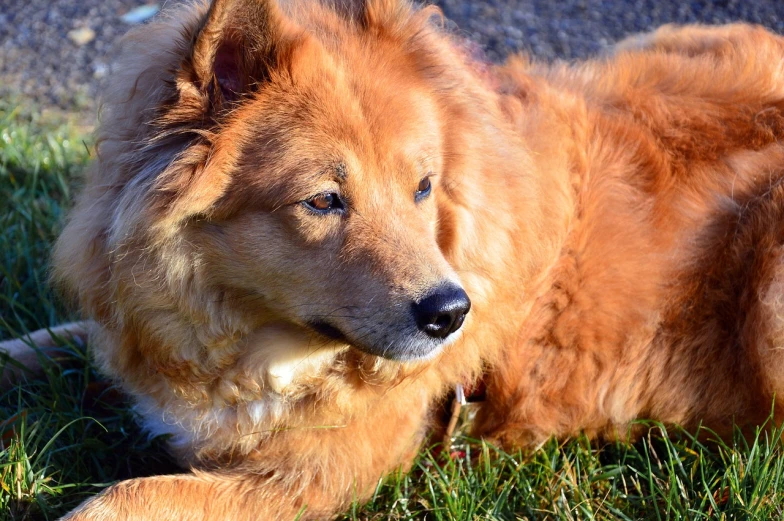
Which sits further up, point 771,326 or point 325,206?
point 325,206

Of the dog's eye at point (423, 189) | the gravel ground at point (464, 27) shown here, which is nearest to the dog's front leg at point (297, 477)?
the dog's eye at point (423, 189)

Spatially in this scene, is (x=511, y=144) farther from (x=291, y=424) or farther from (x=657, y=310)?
(x=291, y=424)

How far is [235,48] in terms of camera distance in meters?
2.18

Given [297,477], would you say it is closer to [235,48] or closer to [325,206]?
[325,206]

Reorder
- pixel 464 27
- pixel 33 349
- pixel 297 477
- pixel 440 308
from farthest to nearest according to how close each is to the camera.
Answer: pixel 464 27, pixel 33 349, pixel 297 477, pixel 440 308

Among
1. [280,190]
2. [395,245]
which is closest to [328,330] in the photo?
[395,245]

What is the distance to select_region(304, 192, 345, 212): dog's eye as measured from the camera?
2.24m

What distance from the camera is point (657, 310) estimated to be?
279cm

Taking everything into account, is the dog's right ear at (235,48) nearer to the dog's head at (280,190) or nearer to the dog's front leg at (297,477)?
the dog's head at (280,190)

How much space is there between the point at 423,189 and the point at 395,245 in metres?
0.28

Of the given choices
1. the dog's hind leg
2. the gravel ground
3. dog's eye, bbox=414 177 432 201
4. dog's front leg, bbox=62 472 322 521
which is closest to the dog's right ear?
dog's eye, bbox=414 177 432 201

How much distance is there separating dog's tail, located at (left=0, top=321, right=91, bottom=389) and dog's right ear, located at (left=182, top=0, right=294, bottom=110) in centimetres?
136

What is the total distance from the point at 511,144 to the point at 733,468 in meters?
1.35

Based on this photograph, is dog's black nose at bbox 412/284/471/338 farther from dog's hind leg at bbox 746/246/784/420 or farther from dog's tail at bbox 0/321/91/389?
dog's tail at bbox 0/321/91/389
